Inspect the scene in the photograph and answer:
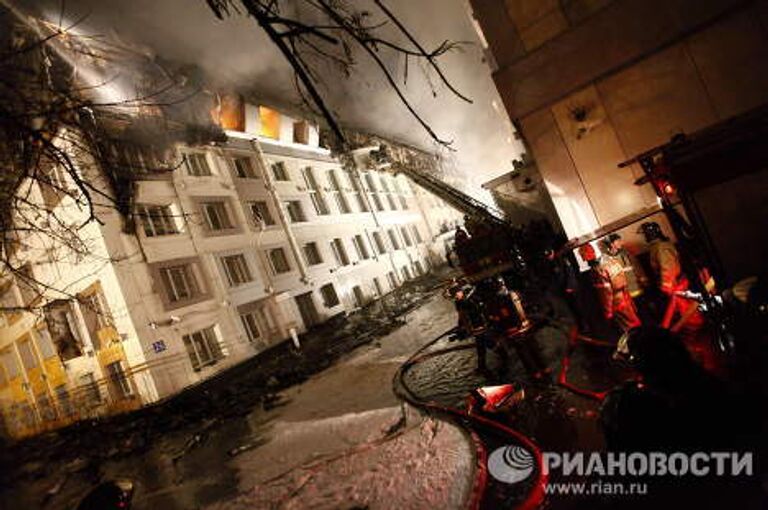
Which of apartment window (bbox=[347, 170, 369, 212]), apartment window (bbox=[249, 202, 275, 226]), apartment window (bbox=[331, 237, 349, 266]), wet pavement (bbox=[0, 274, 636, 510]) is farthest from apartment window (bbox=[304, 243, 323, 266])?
wet pavement (bbox=[0, 274, 636, 510])

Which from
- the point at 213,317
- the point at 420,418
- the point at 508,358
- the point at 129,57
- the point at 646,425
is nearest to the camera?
the point at 646,425

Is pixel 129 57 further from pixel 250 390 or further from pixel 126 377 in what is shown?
pixel 250 390

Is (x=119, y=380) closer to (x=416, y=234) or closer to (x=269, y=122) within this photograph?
(x=269, y=122)

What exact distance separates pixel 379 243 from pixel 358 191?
509cm

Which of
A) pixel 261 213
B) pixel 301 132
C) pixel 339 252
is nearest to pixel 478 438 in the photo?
pixel 261 213

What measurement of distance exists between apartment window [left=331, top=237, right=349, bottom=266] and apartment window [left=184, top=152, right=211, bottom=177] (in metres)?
10.1

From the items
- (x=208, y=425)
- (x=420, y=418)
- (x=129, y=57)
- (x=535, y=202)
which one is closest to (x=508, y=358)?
(x=420, y=418)

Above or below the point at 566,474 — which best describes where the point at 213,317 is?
above

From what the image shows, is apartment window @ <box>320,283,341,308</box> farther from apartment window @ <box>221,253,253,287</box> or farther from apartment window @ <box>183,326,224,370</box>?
apartment window @ <box>183,326,224,370</box>

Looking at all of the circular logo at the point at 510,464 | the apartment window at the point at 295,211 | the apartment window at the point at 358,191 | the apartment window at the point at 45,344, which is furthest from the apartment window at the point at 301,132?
the circular logo at the point at 510,464

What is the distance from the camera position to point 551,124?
434 inches

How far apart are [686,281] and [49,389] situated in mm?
29379

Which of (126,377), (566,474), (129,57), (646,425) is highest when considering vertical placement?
(129,57)

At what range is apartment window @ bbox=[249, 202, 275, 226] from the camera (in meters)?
25.2
